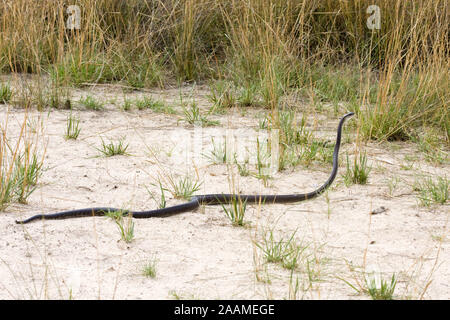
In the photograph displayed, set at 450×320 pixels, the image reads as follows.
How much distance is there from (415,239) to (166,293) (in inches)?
48.9

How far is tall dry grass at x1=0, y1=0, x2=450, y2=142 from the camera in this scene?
17.3ft

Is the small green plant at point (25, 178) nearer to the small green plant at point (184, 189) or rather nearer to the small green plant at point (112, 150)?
the small green plant at point (112, 150)

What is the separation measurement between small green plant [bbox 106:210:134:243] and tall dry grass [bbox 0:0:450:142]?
2146 mm

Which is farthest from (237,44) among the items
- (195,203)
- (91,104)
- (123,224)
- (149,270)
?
(149,270)

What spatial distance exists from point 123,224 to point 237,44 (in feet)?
9.75

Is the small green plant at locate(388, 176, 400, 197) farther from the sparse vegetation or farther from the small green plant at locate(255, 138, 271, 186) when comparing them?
the small green plant at locate(255, 138, 271, 186)

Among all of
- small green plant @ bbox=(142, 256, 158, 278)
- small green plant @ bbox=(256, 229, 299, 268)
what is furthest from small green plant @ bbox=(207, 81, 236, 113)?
small green plant @ bbox=(142, 256, 158, 278)

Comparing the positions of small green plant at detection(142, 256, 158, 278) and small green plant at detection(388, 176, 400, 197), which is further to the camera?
small green plant at detection(388, 176, 400, 197)

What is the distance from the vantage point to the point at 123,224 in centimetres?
312

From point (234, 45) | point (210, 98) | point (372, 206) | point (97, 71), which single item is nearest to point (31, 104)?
point (97, 71)

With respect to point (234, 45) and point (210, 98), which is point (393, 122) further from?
point (234, 45)

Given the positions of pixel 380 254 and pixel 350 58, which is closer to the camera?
pixel 380 254

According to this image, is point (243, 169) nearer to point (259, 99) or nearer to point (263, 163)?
point (263, 163)

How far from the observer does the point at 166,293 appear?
2482 millimetres
